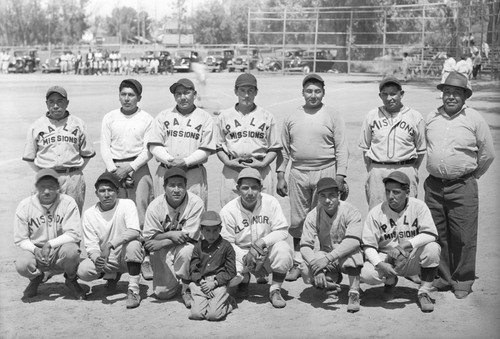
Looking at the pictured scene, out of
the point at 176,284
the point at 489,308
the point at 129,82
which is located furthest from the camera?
the point at 129,82

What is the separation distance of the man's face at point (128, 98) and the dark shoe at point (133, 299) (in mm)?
2164

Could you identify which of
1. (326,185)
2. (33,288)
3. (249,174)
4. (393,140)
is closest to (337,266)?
(326,185)

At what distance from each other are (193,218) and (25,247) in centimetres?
156

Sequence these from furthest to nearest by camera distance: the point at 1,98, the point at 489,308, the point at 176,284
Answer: the point at 1,98 → the point at 176,284 → the point at 489,308

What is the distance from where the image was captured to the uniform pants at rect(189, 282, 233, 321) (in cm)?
584

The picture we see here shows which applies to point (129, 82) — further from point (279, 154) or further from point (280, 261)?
point (280, 261)

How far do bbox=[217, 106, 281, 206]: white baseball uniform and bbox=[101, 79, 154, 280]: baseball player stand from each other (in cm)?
85

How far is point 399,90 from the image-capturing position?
22.1 feet

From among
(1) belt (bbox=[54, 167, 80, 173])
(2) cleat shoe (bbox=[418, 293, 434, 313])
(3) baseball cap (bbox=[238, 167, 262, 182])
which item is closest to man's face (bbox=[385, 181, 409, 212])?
(2) cleat shoe (bbox=[418, 293, 434, 313])

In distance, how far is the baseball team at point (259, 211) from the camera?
6223 millimetres

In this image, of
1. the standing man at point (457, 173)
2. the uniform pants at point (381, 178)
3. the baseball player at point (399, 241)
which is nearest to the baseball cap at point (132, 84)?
the uniform pants at point (381, 178)

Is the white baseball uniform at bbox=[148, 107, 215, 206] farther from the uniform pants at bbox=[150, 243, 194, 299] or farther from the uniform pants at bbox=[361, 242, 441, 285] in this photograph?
the uniform pants at bbox=[361, 242, 441, 285]

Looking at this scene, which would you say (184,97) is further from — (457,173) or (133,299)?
(457,173)

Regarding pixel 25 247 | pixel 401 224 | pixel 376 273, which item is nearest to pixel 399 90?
pixel 401 224
